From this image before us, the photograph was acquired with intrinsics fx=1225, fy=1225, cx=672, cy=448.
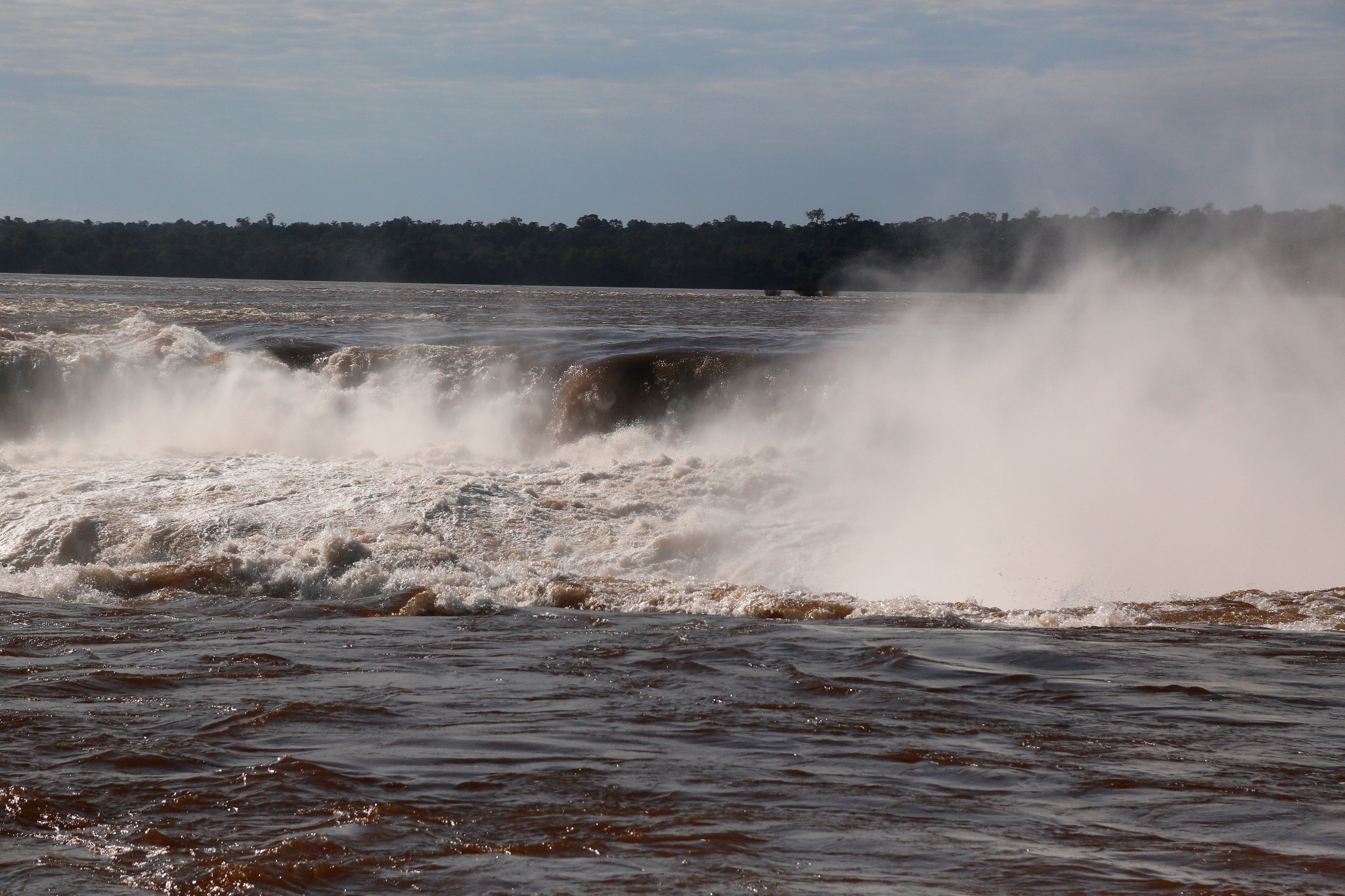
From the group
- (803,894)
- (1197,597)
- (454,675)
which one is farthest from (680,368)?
(803,894)

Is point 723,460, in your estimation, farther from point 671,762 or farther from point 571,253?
→ point 571,253

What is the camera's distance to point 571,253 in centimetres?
9144

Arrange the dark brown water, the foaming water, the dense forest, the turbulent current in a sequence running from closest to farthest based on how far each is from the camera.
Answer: the dark brown water → the turbulent current → the foaming water → the dense forest

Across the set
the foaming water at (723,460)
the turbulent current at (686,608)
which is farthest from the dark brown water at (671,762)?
the foaming water at (723,460)

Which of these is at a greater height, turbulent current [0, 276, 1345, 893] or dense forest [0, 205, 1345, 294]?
dense forest [0, 205, 1345, 294]

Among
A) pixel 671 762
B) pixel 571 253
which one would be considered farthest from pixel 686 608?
pixel 571 253

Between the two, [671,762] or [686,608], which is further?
[686,608]

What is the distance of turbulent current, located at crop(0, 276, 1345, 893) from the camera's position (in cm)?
520

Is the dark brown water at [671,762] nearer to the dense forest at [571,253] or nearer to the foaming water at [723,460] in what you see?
the foaming water at [723,460]

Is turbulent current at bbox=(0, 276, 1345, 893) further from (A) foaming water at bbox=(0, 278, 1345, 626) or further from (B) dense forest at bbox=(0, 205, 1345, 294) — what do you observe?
(B) dense forest at bbox=(0, 205, 1345, 294)

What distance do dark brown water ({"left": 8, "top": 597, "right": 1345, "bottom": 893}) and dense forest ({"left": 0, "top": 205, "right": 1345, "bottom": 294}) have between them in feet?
182

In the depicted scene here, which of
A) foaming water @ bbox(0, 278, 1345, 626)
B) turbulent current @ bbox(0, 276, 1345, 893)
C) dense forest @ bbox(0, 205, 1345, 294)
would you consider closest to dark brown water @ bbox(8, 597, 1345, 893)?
turbulent current @ bbox(0, 276, 1345, 893)

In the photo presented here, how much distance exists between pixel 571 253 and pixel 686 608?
82.3 meters

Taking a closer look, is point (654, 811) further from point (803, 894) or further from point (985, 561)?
point (985, 561)
